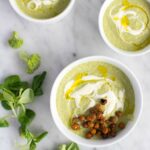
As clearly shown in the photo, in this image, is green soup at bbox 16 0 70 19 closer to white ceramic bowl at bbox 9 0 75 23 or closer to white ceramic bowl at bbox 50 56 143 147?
white ceramic bowl at bbox 9 0 75 23

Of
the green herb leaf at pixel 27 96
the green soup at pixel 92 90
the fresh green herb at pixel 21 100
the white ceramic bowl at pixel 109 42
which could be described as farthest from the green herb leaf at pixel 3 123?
the white ceramic bowl at pixel 109 42

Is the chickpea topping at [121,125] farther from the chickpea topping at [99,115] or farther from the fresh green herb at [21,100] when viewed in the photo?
the fresh green herb at [21,100]

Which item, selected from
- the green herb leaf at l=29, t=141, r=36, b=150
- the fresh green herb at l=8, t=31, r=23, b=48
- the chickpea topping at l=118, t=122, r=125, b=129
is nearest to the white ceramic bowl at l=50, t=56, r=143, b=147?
the chickpea topping at l=118, t=122, r=125, b=129

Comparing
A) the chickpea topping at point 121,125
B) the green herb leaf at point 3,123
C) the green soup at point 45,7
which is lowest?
the chickpea topping at point 121,125

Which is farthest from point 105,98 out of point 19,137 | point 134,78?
point 19,137

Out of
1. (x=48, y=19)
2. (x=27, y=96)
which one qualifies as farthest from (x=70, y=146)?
(x=48, y=19)

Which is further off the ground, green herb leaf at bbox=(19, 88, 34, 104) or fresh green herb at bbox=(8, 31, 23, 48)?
fresh green herb at bbox=(8, 31, 23, 48)

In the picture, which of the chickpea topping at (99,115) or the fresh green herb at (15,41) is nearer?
the chickpea topping at (99,115)
